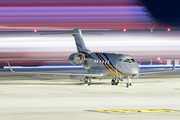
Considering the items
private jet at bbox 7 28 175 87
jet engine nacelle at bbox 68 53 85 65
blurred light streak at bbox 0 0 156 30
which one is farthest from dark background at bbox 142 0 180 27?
jet engine nacelle at bbox 68 53 85 65

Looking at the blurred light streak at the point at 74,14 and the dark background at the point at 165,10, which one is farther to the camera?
the dark background at the point at 165,10

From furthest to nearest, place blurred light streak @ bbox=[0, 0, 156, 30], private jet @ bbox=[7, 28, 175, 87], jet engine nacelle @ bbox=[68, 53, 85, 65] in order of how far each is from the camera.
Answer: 1. blurred light streak @ bbox=[0, 0, 156, 30]
2. jet engine nacelle @ bbox=[68, 53, 85, 65]
3. private jet @ bbox=[7, 28, 175, 87]

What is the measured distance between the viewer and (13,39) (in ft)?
135

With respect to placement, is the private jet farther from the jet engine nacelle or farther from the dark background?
the dark background

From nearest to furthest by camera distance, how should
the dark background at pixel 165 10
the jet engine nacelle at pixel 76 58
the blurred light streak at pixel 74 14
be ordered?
1. the jet engine nacelle at pixel 76 58
2. the blurred light streak at pixel 74 14
3. the dark background at pixel 165 10

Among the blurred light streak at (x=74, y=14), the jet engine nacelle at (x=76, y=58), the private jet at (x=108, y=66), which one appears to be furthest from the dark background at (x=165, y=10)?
the jet engine nacelle at (x=76, y=58)

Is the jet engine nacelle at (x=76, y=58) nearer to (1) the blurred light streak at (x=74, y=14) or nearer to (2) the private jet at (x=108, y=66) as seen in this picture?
(2) the private jet at (x=108, y=66)

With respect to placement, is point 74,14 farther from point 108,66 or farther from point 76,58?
point 108,66

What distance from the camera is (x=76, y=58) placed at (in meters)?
32.3

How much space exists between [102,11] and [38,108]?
27458 millimetres

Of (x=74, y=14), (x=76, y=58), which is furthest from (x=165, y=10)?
(x=76, y=58)

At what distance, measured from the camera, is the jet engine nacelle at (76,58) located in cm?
3225

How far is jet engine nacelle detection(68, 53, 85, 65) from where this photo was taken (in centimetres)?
3225

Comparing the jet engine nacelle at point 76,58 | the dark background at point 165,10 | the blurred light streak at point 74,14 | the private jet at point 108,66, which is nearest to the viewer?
the private jet at point 108,66
